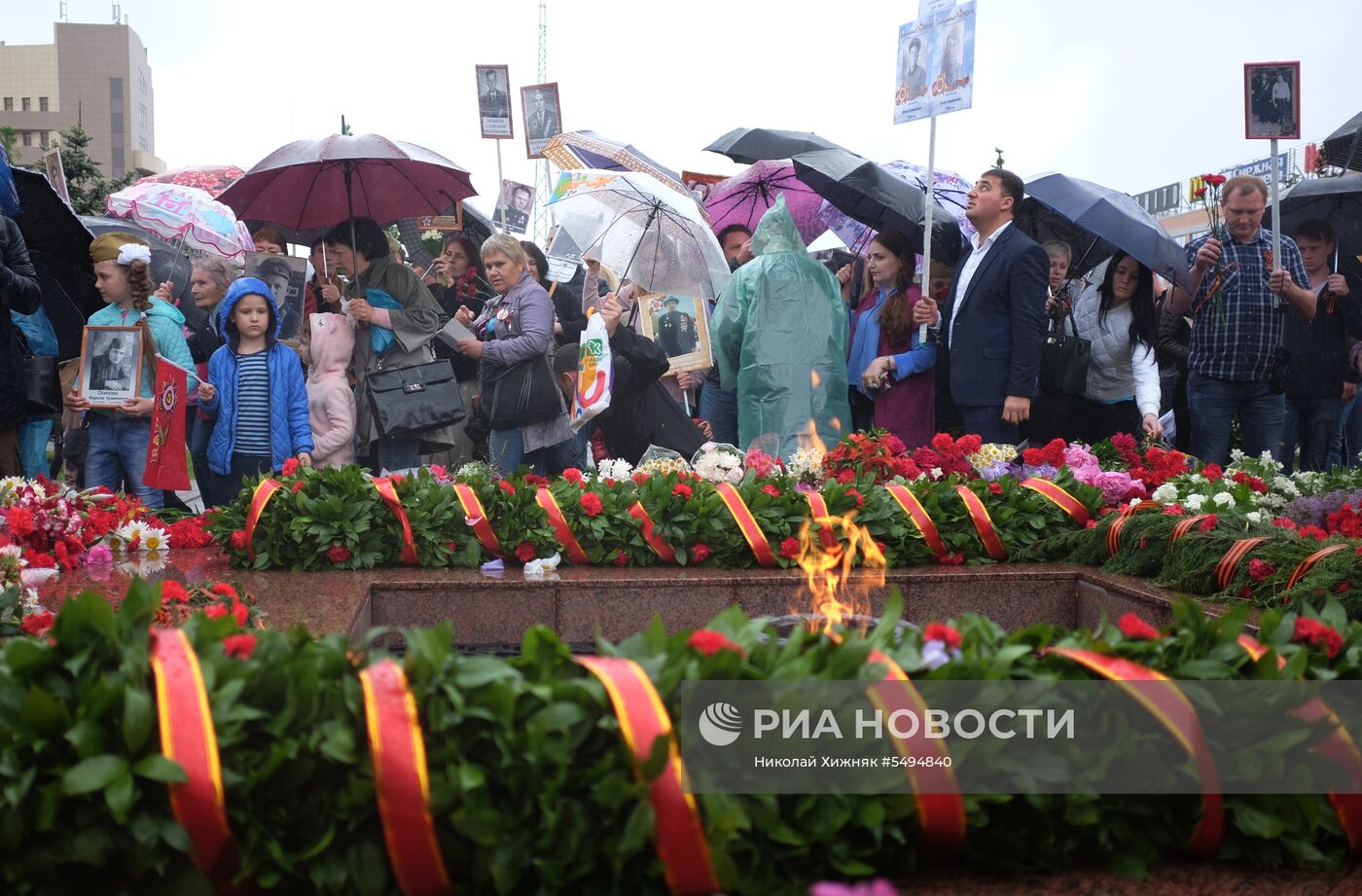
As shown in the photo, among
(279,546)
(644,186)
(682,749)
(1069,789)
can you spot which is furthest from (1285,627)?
(644,186)

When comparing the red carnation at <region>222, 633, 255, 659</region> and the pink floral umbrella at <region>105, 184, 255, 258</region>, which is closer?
the red carnation at <region>222, 633, 255, 659</region>

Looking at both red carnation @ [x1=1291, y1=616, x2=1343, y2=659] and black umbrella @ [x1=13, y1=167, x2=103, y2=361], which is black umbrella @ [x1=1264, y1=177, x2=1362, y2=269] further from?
black umbrella @ [x1=13, y1=167, x2=103, y2=361]

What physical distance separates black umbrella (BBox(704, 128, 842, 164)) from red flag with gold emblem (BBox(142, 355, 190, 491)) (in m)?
5.20

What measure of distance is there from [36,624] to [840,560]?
3274mm

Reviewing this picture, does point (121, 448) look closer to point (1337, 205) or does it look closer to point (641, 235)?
point (641, 235)

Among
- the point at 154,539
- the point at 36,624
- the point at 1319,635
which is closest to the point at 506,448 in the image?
the point at 154,539

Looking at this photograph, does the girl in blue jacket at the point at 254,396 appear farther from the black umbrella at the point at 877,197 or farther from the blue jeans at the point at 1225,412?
the blue jeans at the point at 1225,412

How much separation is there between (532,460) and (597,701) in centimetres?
615

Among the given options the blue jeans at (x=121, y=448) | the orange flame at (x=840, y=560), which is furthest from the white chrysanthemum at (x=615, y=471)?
the blue jeans at (x=121, y=448)

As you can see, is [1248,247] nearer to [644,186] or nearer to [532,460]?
[644,186]

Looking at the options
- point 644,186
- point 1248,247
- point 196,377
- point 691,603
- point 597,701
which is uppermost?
point 644,186

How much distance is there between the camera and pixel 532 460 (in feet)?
28.2

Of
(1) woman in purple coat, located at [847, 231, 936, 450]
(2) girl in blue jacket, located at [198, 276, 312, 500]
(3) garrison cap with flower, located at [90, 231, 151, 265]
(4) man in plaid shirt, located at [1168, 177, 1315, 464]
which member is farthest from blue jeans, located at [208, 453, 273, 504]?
(4) man in plaid shirt, located at [1168, 177, 1315, 464]

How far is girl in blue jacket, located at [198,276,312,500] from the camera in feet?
24.6
